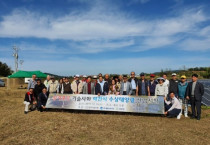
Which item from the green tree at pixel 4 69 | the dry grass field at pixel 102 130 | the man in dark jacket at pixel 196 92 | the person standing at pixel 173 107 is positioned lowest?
the dry grass field at pixel 102 130

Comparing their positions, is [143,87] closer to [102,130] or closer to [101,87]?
[101,87]

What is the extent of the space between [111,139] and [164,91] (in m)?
4.08

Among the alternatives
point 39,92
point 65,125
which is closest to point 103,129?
point 65,125

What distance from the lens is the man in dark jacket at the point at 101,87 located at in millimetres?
8945

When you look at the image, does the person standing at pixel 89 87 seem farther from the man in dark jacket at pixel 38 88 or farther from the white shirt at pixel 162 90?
the white shirt at pixel 162 90

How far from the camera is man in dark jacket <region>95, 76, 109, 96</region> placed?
29.3 feet

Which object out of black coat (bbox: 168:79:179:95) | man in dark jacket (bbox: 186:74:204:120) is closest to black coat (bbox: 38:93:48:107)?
black coat (bbox: 168:79:179:95)

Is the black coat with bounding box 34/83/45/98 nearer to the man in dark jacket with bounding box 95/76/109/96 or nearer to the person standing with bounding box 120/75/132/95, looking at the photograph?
the man in dark jacket with bounding box 95/76/109/96

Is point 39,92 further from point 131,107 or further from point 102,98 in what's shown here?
point 131,107

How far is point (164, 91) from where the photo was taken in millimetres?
8500

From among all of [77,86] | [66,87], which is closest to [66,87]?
[66,87]

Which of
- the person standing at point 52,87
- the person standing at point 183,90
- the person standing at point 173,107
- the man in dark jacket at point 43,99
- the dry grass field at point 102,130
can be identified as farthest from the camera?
the person standing at point 52,87

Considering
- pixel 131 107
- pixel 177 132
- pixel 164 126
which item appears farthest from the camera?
pixel 131 107

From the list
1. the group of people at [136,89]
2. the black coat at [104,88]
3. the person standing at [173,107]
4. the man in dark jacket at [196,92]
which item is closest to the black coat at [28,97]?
the group of people at [136,89]
